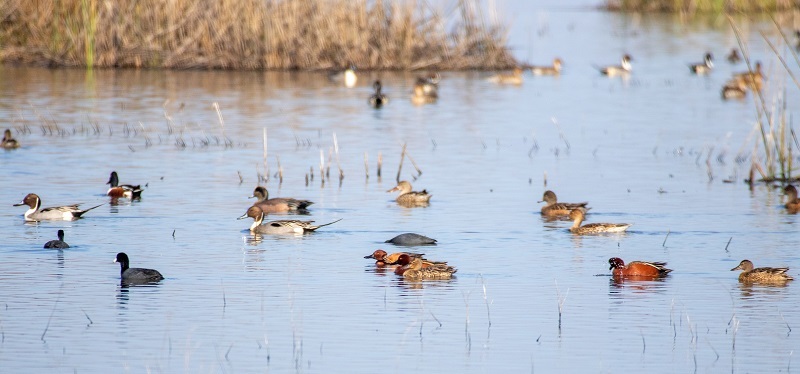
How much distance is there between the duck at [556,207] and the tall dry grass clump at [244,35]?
1820 centimetres

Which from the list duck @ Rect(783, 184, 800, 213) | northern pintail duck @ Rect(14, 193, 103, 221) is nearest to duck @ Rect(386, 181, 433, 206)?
northern pintail duck @ Rect(14, 193, 103, 221)

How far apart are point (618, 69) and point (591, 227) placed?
81.7ft

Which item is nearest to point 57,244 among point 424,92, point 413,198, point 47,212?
point 47,212

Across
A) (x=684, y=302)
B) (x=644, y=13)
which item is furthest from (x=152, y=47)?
(x=644, y=13)

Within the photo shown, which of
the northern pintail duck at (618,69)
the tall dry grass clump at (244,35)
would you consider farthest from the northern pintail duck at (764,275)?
the northern pintail duck at (618,69)

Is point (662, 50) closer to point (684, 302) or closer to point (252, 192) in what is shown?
point (252, 192)

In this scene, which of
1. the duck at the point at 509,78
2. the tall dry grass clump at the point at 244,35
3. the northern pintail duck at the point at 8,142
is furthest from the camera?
the duck at the point at 509,78

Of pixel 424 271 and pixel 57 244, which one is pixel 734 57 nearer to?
pixel 424 271

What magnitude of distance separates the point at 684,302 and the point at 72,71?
92.7 feet

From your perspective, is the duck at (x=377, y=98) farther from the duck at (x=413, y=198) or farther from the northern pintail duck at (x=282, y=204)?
the northern pintail duck at (x=282, y=204)

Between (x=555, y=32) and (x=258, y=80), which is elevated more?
(x=555, y=32)

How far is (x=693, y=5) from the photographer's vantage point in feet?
202

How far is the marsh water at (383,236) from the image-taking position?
39.1 feet

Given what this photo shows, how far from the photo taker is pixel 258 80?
3797 centimetres
